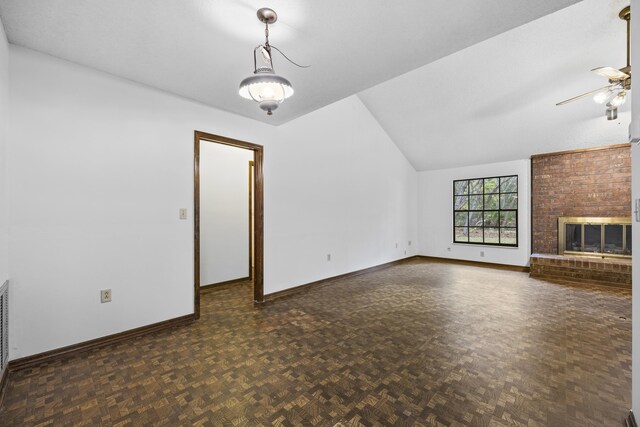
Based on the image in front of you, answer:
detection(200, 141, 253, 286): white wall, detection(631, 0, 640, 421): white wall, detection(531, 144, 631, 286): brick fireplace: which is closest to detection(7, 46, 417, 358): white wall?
detection(200, 141, 253, 286): white wall

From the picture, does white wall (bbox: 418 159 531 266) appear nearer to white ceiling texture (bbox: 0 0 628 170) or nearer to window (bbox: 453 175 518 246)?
window (bbox: 453 175 518 246)

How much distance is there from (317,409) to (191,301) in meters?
2.02

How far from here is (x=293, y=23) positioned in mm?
1793

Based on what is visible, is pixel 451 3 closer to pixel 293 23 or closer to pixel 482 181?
pixel 293 23

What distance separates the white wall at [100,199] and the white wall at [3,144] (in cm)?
8

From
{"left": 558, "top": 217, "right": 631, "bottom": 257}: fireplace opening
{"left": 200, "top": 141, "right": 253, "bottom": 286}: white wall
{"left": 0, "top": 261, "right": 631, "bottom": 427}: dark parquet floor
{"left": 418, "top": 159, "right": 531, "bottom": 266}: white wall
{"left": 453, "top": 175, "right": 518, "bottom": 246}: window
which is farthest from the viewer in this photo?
{"left": 453, "top": 175, "right": 518, "bottom": 246}: window

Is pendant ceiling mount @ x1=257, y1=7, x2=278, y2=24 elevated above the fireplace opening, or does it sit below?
above

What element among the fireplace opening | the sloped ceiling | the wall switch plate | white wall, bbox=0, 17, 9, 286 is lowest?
the wall switch plate

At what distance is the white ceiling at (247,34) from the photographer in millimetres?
1669

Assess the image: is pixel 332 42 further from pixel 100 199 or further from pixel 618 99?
pixel 618 99

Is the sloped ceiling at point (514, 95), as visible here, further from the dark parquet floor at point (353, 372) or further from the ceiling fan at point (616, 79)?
the dark parquet floor at point (353, 372)

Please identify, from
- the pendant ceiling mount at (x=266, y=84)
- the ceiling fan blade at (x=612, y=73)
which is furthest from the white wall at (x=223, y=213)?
the ceiling fan blade at (x=612, y=73)

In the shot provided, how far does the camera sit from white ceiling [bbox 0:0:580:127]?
1669 millimetres

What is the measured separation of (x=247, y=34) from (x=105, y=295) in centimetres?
253
